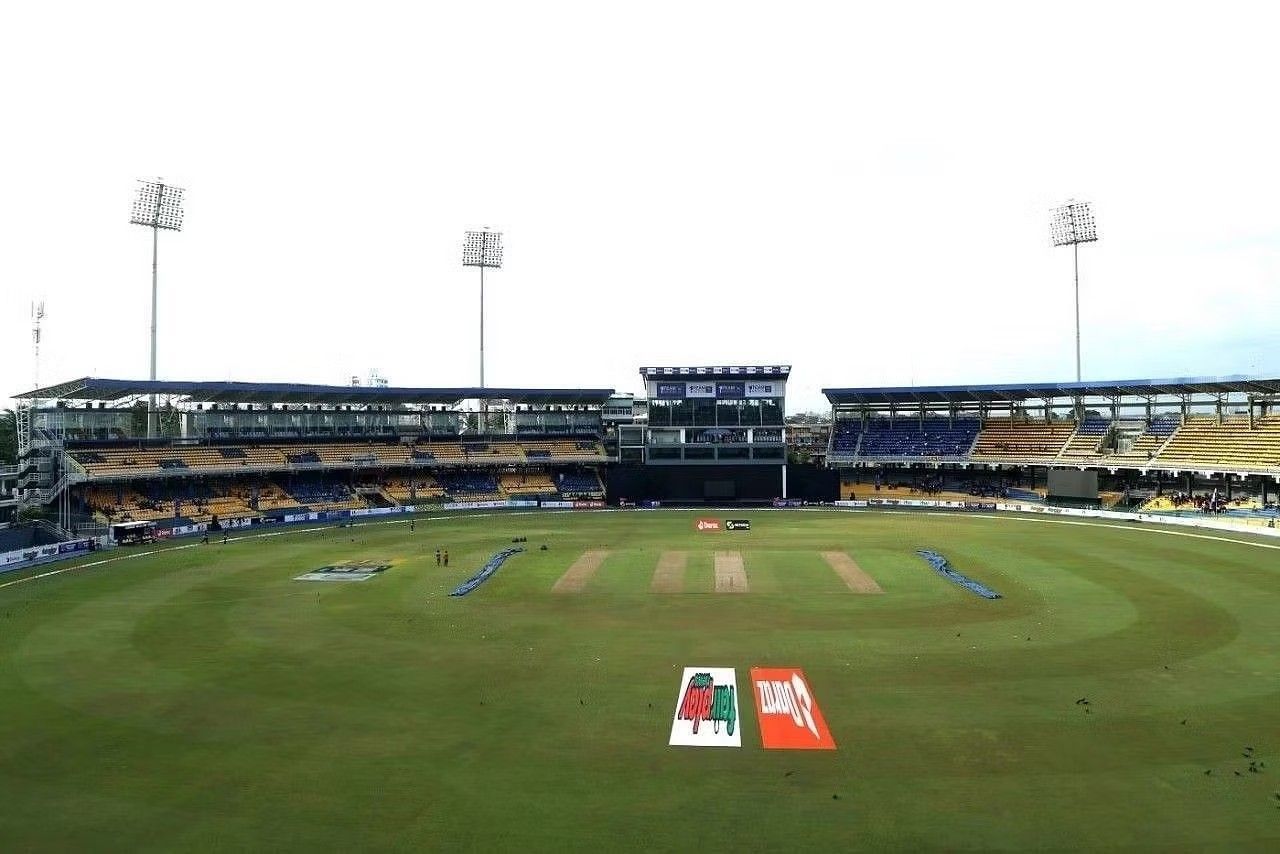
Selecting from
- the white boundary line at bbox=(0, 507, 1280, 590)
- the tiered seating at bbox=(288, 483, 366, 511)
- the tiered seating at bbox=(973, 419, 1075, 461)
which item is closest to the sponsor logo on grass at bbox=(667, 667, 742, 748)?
the white boundary line at bbox=(0, 507, 1280, 590)

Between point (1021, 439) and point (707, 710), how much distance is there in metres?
83.5

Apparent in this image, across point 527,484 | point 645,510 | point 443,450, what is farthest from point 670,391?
point 443,450

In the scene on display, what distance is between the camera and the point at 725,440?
9294cm

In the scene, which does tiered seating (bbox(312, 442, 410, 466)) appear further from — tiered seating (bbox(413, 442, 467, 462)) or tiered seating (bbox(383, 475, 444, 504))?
tiered seating (bbox(383, 475, 444, 504))

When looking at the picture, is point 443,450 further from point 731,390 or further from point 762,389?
point 762,389

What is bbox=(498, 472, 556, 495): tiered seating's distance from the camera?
309 ft

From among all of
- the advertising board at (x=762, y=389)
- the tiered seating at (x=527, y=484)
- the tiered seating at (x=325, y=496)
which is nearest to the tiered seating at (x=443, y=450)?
the tiered seating at (x=527, y=484)

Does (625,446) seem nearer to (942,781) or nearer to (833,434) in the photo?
(833,434)

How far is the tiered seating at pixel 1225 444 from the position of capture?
232 feet

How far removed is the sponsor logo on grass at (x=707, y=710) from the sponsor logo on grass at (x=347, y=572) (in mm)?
25089

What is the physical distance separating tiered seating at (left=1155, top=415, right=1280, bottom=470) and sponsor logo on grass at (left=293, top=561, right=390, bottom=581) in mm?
71306

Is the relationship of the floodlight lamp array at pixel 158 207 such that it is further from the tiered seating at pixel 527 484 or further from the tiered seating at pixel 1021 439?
the tiered seating at pixel 1021 439

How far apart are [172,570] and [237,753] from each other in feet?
107

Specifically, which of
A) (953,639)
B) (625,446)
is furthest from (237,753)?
(625,446)
